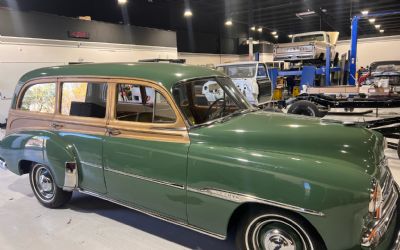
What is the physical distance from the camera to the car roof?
2816 millimetres

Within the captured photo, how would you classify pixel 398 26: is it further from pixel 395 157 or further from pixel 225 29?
pixel 395 157

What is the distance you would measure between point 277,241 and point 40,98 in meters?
3.11

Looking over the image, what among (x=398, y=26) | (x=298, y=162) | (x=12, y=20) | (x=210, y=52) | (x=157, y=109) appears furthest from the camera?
(x=398, y=26)

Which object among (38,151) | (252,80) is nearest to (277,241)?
(38,151)

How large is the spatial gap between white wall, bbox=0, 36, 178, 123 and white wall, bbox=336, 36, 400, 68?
17.8 metres

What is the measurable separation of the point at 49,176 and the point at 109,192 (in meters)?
1.05

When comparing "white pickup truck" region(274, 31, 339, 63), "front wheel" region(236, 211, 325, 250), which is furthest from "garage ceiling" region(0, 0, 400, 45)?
"front wheel" region(236, 211, 325, 250)

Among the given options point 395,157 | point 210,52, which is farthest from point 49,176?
point 210,52

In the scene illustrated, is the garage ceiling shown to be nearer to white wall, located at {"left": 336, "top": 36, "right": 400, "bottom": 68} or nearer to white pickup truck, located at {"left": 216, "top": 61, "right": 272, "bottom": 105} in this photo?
white wall, located at {"left": 336, "top": 36, "right": 400, "bottom": 68}

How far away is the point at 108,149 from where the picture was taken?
300 centimetres

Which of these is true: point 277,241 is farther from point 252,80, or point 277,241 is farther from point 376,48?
point 376,48

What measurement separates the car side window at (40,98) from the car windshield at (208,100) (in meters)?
1.67

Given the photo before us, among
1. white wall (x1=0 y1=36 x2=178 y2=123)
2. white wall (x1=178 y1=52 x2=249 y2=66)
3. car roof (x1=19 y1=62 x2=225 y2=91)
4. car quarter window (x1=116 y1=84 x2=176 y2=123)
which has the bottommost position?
→ car quarter window (x1=116 y1=84 x2=176 y2=123)

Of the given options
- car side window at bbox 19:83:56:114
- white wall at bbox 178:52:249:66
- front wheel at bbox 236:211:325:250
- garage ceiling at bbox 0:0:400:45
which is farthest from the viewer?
white wall at bbox 178:52:249:66
